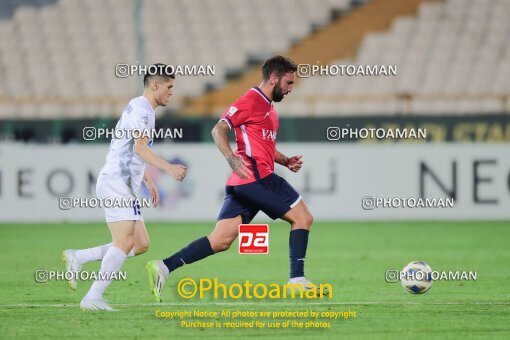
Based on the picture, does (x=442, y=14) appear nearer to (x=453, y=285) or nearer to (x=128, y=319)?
(x=453, y=285)

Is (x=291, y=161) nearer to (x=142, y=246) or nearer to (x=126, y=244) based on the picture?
(x=142, y=246)

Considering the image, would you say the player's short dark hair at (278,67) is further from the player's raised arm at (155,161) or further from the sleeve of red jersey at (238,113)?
the player's raised arm at (155,161)

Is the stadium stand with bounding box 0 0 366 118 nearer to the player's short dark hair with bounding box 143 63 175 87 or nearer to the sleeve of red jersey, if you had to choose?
the sleeve of red jersey

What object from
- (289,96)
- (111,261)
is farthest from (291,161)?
(289,96)

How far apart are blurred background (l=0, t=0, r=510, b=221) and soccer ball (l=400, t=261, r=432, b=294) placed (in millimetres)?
Answer: 9845

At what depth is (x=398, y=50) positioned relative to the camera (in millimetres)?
25609

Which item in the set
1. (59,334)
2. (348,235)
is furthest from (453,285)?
(348,235)

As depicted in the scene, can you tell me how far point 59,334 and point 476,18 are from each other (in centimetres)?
1976

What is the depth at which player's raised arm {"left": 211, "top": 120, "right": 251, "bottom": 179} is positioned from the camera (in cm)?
927


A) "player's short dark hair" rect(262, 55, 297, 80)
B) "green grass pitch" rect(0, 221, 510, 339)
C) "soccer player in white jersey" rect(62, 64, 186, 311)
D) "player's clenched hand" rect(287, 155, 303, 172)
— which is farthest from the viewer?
"player's clenched hand" rect(287, 155, 303, 172)

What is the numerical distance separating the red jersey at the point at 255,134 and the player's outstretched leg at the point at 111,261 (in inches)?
48.4

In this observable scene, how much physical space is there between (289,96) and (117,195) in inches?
590

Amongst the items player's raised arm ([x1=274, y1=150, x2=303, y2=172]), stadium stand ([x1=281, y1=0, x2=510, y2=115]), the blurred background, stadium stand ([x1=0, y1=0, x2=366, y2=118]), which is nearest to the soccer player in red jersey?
player's raised arm ([x1=274, y1=150, x2=303, y2=172])

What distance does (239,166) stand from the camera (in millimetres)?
9430
